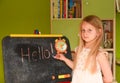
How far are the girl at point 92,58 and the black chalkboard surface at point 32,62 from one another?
0.19 m

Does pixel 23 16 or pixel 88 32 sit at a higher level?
pixel 23 16

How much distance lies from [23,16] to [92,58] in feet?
3.53

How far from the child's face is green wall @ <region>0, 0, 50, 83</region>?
0.93 metres

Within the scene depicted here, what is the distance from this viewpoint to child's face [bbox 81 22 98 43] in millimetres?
2072

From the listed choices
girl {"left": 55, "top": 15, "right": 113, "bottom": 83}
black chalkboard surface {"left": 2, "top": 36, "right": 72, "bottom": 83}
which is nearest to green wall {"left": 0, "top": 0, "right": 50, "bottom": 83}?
black chalkboard surface {"left": 2, "top": 36, "right": 72, "bottom": 83}

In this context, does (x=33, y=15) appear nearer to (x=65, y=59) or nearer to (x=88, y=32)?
(x=65, y=59)

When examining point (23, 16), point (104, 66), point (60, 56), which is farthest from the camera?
point (23, 16)

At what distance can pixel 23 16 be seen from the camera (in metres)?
2.80

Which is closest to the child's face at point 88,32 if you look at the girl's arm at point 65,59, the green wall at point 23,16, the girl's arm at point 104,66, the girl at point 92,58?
the girl at point 92,58

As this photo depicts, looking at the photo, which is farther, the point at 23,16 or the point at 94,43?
the point at 23,16

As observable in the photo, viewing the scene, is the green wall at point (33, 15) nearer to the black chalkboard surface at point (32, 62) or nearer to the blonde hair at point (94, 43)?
the black chalkboard surface at point (32, 62)

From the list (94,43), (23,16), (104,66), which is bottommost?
(104,66)

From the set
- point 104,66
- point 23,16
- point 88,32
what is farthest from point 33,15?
point 104,66

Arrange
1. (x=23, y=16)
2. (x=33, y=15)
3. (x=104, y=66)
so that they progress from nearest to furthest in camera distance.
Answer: (x=104, y=66)
(x=23, y=16)
(x=33, y=15)
